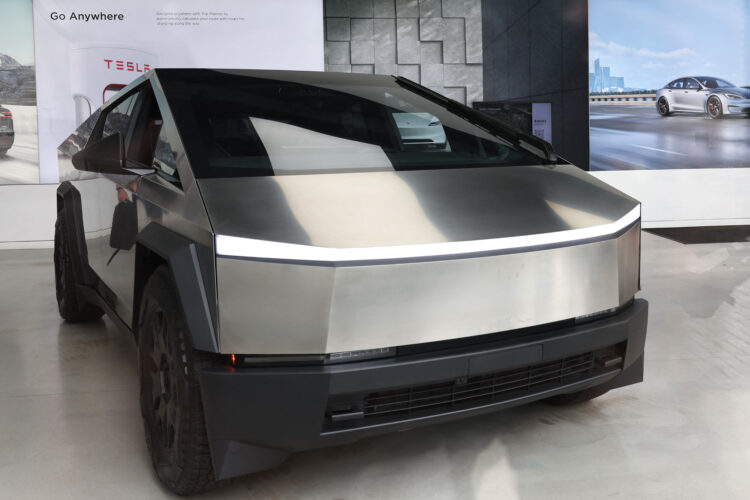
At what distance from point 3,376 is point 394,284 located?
2.24 metres

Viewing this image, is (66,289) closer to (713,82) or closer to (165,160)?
(165,160)

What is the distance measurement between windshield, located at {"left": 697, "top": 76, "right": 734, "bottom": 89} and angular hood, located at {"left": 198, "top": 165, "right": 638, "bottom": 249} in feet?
22.2

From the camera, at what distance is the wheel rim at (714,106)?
820cm

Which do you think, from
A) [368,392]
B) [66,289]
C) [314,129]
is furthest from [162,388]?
[66,289]

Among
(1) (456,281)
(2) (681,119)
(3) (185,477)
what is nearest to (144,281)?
(3) (185,477)

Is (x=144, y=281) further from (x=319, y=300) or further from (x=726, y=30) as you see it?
(x=726, y=30)

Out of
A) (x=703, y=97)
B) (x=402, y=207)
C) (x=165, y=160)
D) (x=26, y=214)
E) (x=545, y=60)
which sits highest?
(x=545, y=60)

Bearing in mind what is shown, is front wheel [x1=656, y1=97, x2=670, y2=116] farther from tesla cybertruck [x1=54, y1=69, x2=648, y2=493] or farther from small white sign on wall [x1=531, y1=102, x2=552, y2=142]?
tesla cybertruck [x1=54, y1=69, x2=648, y2=493]

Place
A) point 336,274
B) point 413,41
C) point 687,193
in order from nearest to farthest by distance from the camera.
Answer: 1. point 336,274
2. point 413,41
3. point 687,193

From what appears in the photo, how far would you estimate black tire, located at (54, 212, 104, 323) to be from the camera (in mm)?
3805

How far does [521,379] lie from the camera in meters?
2.00

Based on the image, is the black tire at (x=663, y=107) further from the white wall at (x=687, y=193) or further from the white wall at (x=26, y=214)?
the white wall at (x=26, y=214)

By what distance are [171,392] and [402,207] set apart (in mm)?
778

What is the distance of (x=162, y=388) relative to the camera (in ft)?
6.77
